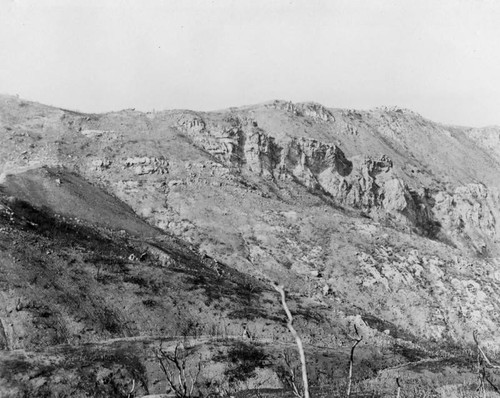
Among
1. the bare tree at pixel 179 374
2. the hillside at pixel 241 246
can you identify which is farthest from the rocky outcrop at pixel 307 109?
the bare tree at pixel 179 374

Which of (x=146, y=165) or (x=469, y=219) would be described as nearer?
(x=146, y=165)

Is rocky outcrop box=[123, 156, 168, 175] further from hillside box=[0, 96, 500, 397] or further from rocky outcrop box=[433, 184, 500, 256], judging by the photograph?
rocky outcrop box=[433, 184, 500, 256]

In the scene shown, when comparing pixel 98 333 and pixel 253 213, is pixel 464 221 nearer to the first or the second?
pixel 253 213

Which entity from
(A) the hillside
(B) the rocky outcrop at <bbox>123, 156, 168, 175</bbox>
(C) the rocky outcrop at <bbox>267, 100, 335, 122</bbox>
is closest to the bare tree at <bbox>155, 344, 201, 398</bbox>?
(A) the hillside

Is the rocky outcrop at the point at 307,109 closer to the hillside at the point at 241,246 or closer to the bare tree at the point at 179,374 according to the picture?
the hillside at the point at 241,246

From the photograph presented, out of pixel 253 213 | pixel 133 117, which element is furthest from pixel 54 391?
pixel 133 117

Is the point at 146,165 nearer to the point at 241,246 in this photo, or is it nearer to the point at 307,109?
the point at 241,246

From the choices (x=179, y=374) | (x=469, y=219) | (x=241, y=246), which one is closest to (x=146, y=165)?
(x=241, y=246)

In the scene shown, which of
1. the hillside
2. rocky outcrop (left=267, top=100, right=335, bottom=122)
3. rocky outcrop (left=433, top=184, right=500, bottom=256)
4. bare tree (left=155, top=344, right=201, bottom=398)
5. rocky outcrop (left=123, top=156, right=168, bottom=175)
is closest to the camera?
bare tree (left=155, top=344, right=201, bottom=398)

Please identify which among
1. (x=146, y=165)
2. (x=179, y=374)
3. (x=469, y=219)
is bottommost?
(x=179, y=374)
